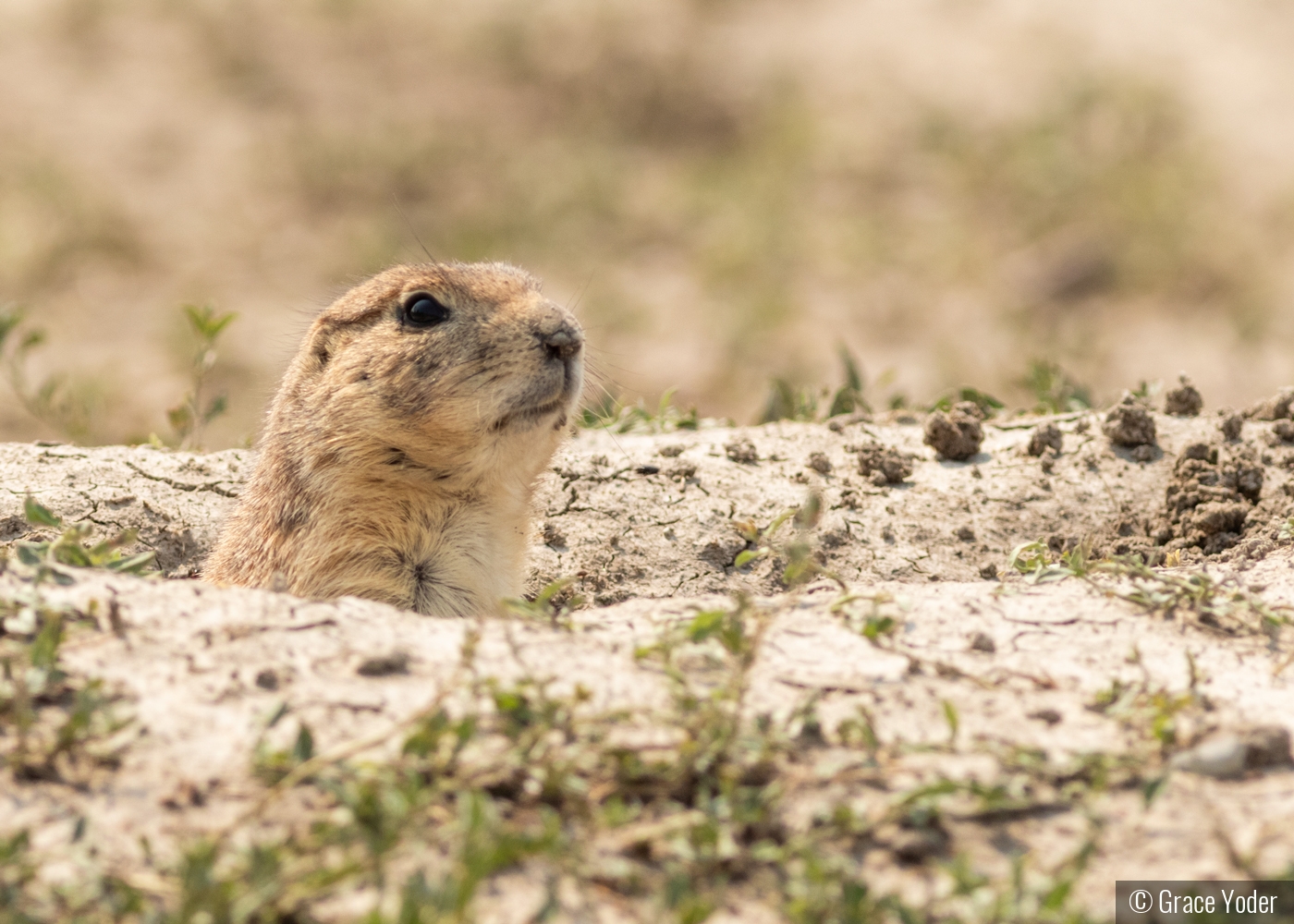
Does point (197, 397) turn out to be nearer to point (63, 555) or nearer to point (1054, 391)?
point (63, 555)

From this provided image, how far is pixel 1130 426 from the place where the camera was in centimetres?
473

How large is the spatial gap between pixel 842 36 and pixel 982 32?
4.39 feet

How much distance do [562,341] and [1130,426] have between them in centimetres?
222

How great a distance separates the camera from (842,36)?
12820mm

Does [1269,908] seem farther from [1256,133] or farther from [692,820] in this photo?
[1256,133]

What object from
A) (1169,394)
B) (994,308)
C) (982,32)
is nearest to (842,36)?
(982,32)

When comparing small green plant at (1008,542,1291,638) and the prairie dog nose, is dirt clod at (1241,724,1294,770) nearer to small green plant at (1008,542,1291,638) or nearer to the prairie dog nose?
small green plant at (1008,542,1291,638)

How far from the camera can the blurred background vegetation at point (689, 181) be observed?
9.09 m

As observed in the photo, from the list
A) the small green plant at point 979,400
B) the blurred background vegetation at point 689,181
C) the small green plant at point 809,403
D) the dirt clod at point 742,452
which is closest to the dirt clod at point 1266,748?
the dirt clod at point 742,452

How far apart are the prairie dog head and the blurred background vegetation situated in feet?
13.6

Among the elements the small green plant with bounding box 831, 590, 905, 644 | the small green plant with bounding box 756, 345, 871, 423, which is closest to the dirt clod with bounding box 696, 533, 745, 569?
the small green plant with bounding box 756, 345, 871, 423

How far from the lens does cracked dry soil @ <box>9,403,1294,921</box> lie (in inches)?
87.4

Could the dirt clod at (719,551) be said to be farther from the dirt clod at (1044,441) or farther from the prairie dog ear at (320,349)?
the prairie dog ear at (320,349)

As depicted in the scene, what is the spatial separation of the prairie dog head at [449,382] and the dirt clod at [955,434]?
60.0 inches
